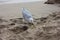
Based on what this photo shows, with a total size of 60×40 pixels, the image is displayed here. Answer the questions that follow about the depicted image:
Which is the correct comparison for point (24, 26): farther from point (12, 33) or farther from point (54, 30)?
point (54, 30)

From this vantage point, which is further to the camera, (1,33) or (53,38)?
(1,33)

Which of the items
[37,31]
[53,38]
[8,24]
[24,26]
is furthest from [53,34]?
[8,24]

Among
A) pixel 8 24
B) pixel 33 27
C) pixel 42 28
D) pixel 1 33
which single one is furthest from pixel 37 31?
pixel 8 24

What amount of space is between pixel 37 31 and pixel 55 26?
A: 40 centimetres

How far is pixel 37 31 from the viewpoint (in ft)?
10.4

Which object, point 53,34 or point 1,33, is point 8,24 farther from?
point 53,34

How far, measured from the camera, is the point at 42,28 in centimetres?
329

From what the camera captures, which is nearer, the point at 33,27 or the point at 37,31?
the point at 37,31

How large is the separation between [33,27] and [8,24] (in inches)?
27.0

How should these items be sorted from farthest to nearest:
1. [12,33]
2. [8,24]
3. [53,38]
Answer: [8,24] → [12,33] → [53,38]

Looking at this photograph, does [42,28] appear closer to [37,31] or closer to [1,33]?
[37,31]

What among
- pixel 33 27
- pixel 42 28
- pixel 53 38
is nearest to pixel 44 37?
pixel 53 38

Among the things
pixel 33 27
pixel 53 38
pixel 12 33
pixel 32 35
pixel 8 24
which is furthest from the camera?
pixel 8 24

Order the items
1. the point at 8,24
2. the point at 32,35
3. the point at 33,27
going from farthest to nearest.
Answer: the point at 8,24, the point at 33,27, the point at 32,35
